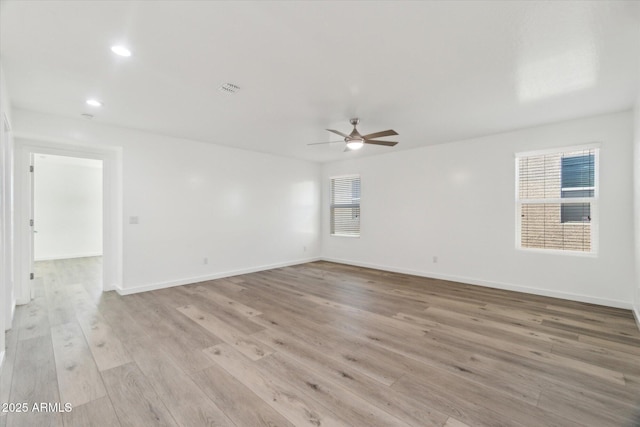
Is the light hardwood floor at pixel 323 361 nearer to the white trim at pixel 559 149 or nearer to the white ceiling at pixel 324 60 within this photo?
the white trim at pixel 559 149

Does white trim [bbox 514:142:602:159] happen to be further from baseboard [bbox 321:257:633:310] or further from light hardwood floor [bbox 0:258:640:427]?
light hardwood floor [bbox 0:258:640:427]

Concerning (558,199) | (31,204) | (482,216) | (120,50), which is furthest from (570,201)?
(31,204)

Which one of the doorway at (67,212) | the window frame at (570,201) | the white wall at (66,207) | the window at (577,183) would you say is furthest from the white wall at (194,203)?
Result: the window at (577,183)

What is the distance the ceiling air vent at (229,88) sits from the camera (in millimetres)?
2826

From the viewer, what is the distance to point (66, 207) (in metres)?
7.67

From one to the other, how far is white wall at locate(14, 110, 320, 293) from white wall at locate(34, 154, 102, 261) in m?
4.22

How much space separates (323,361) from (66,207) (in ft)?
29.3

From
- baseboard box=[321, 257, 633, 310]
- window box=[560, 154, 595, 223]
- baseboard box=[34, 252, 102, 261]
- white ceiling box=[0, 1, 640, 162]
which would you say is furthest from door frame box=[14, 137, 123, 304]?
window box=[560, 154, 595, 223]

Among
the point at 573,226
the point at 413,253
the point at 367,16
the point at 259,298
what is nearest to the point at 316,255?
the point at 413,253

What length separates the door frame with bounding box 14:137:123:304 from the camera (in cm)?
378

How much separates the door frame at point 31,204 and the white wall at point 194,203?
0.58 feet

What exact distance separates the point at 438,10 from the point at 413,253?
4534 mm

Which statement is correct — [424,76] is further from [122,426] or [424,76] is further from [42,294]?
[42,294]

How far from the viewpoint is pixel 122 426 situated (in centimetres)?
163
